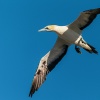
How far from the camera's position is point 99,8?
3312 cm

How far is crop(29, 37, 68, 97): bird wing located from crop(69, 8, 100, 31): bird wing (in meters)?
1.59

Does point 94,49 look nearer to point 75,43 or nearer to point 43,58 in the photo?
point 75,43

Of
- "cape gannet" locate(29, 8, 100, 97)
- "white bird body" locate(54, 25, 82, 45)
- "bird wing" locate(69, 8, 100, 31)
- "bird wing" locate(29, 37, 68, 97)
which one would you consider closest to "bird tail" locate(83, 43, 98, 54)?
"cape gannet" locate(29, 8, 100, 97)

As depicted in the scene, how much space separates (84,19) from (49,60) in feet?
12.0

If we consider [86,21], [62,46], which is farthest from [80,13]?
[62,46]

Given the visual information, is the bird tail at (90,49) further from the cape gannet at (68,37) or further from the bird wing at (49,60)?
the bird wing at (49,60)

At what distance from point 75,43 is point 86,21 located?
4.55 ft

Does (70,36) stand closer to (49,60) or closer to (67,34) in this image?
(67,34)

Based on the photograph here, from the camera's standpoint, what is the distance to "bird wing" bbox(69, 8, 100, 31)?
1319 inches

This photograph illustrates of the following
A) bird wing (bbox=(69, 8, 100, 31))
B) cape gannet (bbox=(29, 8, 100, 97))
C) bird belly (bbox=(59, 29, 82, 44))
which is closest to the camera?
bird wing (bbox=(69, 8, 100, 31))

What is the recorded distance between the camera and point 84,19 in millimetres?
34406

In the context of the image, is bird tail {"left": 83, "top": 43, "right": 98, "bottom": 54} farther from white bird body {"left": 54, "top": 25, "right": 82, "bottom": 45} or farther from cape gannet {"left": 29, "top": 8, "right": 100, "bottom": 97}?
white bird body {"left": 54, "top": 25, "right": 82, "bottom": 45}

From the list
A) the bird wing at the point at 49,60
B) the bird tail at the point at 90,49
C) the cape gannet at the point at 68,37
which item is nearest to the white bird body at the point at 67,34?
the cape gannet at the point at 68,37

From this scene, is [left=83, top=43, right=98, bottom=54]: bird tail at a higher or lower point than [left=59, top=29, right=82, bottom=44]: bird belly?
lower
